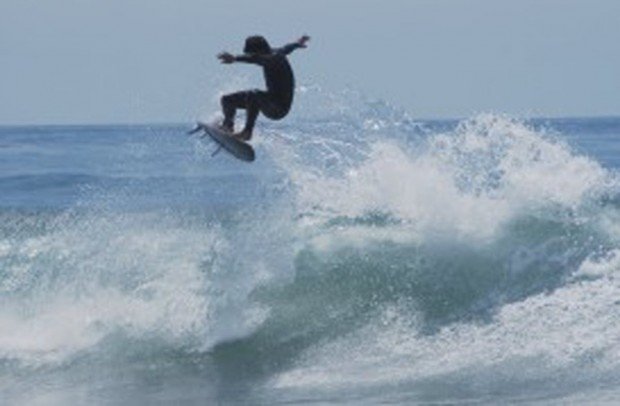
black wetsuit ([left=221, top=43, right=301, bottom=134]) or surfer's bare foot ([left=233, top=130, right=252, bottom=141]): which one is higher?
black wetsuit ([left=221, top=43, right=301, bottom=134])

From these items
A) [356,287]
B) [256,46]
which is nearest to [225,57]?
[256,46]

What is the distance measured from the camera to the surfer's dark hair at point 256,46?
1365cm

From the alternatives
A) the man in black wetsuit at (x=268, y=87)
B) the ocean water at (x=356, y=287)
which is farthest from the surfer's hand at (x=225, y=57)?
the ocean water at (x=356, y=287)

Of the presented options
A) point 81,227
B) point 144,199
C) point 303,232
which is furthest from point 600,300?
point 144,199

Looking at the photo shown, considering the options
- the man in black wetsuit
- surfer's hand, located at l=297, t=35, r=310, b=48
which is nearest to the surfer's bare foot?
the man in black wetsuit

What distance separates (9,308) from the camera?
18.2 m

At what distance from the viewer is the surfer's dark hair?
1365 centimetres

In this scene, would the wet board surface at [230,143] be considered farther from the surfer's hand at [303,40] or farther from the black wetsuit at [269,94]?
the surfer's hand at [303,40]

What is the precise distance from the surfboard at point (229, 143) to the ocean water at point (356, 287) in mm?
2131

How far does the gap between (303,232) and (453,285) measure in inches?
81.9

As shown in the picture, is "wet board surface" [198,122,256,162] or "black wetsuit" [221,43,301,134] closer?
"black wetsuit" [221,43,301,134]

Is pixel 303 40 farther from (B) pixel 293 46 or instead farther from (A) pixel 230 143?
(A) pixel 230 143

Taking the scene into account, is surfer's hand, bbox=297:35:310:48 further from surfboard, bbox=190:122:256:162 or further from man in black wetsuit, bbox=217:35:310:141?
surfboard, bbox=190:122:256:162

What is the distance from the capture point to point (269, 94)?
14.1 m
